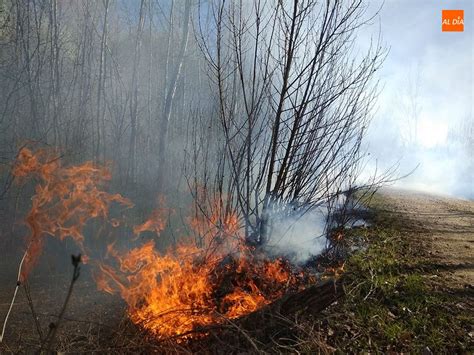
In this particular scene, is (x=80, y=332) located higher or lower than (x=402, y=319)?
lower

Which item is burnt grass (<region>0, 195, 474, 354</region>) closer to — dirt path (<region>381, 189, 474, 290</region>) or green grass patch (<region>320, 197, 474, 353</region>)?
green grass patch (<region>320, 197, 474, 353</region>)

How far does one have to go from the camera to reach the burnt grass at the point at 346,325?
326 centimetres

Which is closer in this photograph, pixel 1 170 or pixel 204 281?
pixel 204 281

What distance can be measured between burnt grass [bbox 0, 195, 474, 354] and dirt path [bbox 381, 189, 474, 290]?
0.72 feet

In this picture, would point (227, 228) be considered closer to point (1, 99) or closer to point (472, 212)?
point (472, 212)

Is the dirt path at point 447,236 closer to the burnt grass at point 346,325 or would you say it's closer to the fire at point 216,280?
the burnt grass at point 346,325

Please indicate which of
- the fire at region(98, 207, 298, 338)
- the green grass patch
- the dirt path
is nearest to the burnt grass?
the green grass patch

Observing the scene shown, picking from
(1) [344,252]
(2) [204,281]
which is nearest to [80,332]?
(2) [204,281]

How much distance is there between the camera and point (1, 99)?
41.3 feet

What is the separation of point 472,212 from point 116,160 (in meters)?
12.6

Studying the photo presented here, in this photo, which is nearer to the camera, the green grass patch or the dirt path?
the green grass patch

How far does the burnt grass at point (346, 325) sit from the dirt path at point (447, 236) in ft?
0.72

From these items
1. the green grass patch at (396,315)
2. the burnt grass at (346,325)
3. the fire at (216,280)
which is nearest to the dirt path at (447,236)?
the burnt grass at (346,325)

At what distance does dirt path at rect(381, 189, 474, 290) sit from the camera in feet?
15.9
